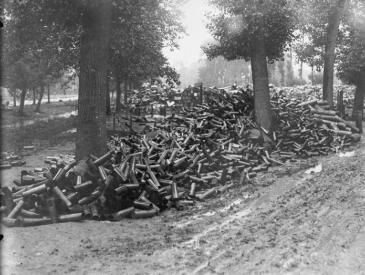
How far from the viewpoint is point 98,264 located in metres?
5.96

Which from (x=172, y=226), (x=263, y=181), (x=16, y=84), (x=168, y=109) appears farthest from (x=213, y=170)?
(x=16, y=84)

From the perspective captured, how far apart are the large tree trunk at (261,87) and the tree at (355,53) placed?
947 centimetres

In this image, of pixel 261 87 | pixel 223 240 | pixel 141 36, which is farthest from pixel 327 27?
pixel 223 240

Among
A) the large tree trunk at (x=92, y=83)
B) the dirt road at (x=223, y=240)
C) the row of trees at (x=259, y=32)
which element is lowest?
the dirt road at (x=223, y=240)

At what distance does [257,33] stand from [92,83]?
7.19 metres

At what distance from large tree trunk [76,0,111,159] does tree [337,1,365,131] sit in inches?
663

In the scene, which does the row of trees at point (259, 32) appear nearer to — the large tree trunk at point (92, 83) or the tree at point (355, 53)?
the large tree trunk at point (92, 83)

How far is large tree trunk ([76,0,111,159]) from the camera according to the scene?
11.3 metres

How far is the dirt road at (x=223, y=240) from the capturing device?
554cm

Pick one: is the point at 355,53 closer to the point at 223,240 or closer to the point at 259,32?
the point at 259,32

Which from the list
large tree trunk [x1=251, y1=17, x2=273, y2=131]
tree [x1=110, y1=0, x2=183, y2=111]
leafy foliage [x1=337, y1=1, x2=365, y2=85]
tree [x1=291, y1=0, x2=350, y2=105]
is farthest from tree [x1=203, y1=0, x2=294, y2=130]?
leafy foliage [x1=337, y1=1, x2=365, y2=85]

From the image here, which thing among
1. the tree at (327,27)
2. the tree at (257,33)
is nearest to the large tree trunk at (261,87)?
the tree at (257,33)

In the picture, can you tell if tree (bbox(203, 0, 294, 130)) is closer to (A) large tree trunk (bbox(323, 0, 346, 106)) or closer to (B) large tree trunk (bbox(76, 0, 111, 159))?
(B) large tree trunk (bbox(76, 0, 111, 159))

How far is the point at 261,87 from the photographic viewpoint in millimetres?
16297
